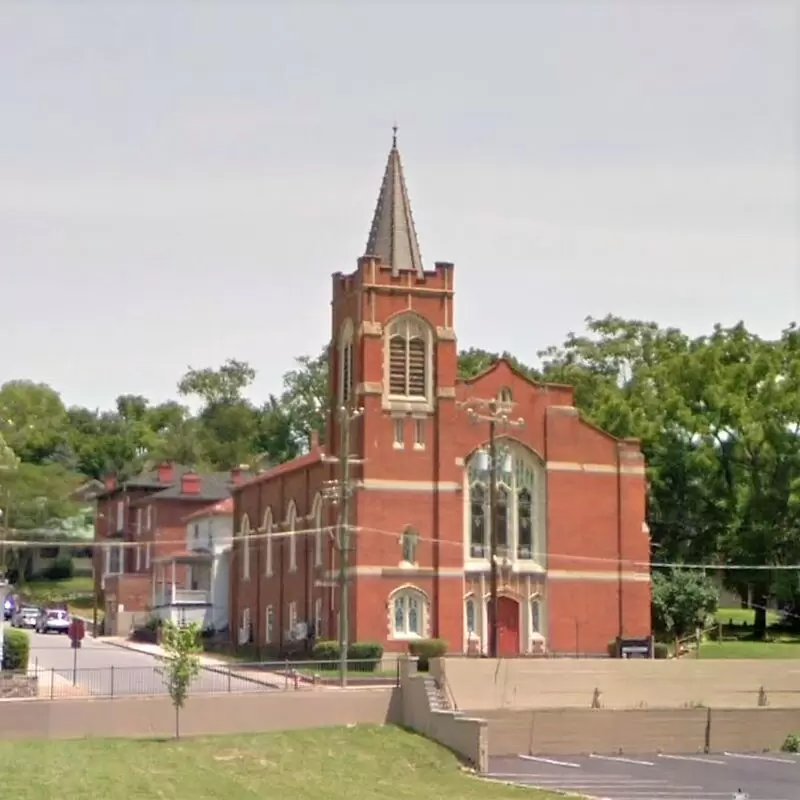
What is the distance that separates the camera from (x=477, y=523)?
6234 centimetres

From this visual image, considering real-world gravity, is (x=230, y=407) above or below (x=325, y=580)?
above

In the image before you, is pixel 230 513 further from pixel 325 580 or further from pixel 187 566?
Answer: pixel 325 580

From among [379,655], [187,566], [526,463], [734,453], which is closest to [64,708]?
[379,655]

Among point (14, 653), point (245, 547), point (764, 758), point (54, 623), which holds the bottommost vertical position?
point (764, 758)

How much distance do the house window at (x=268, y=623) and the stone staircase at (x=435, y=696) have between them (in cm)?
2447

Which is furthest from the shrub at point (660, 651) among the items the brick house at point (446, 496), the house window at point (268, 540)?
the house window at point (268, 540)

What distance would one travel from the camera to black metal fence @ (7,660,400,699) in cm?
4419

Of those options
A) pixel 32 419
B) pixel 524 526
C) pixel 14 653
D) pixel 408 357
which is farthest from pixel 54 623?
pixel 32 419

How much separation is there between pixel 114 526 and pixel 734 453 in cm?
4764

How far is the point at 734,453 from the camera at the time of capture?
242 feet

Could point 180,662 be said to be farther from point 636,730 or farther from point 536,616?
point 536,616

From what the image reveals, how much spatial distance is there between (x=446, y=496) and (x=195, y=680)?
1762 cm

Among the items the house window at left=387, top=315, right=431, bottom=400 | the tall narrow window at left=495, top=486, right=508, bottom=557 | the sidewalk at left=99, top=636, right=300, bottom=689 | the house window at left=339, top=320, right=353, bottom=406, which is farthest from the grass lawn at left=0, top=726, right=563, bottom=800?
the house window at left=339, top=320, right=353, bottom=406

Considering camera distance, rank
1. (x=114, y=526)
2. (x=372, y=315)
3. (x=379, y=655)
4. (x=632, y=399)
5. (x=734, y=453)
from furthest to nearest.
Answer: (x=114, y=526), (x=632, y=399), (x=734, y=453), (x=372, y=315), (x=379, y=655)
